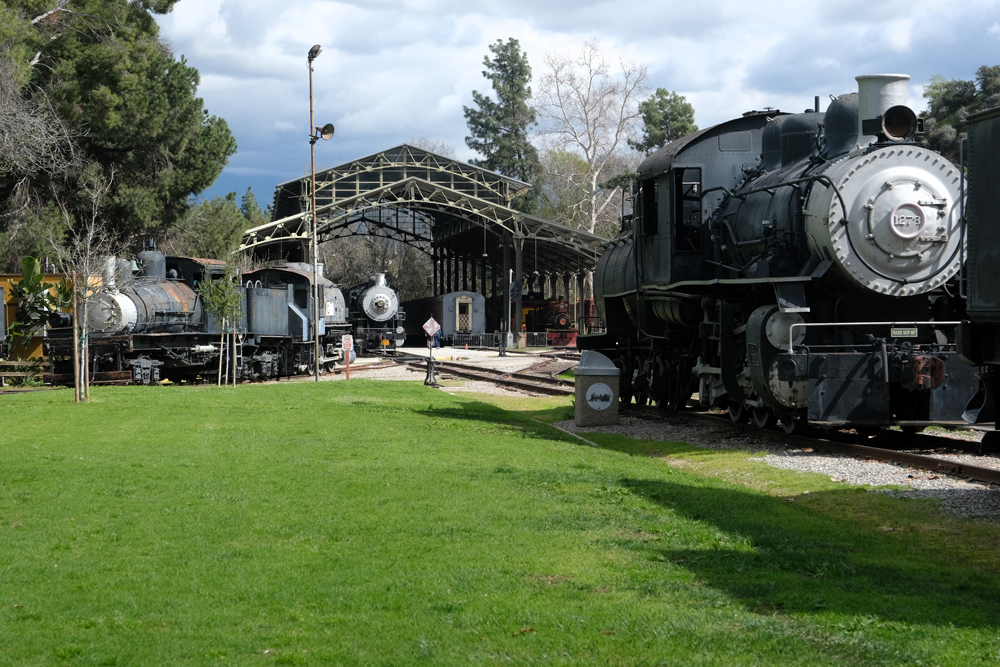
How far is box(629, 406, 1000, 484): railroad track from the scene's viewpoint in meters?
10.8

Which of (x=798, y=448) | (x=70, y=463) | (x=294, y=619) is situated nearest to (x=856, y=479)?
(x=798, y=448)

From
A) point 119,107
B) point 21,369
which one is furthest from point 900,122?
point 119,107

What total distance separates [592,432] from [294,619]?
452 inches

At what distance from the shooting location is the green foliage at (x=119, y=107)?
35594 mm

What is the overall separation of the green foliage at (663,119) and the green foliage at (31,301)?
142ft

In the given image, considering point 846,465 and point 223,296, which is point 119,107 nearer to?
point 223,296

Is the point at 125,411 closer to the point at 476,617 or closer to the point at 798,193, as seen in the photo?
the point at 798,193

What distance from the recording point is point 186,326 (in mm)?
29297

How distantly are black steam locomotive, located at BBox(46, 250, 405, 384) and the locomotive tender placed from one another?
50.9ft

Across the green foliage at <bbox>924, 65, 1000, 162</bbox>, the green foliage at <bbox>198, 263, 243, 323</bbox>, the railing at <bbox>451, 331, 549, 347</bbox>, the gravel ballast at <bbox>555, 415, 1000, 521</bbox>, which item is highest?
the green foliage at <bbox>924, 65, 1000, 162</bbox>

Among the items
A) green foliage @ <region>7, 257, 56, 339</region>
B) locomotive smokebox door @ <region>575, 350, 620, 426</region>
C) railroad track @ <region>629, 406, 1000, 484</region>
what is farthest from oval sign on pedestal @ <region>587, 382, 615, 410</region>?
green foliage @ <region>7, 257, 56, 339</region>

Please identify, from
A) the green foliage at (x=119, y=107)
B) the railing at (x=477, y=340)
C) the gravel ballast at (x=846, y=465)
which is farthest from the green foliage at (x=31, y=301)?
the railing at (x=477, y=340)

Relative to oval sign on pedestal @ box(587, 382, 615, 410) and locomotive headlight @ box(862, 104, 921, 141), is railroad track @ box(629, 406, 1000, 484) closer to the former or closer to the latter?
oval sign on pedestal @ box(587, 382, 615, 410)

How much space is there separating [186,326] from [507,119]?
63881 millimetres
